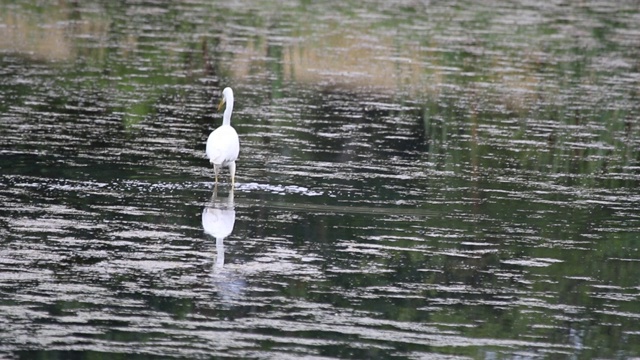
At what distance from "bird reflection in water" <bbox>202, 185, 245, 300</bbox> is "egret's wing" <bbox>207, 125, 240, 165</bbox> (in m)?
0.38

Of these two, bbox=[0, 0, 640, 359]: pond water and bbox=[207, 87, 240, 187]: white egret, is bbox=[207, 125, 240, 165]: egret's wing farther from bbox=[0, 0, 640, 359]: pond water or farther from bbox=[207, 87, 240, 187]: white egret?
bbox=[0, 0, 640, 359]: pond water

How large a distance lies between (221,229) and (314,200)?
A: 1837mm

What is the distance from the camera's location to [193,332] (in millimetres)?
9555

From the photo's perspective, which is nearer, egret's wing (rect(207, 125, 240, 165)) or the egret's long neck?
egret's wing (rect(207, 125, 240, 165))

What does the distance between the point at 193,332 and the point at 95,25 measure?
2268 centimetres

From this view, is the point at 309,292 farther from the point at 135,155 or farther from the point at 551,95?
the point at 551,95

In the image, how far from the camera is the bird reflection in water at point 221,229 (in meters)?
10.9

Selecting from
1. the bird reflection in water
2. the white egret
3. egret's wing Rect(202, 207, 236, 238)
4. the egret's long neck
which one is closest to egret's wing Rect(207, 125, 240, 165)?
the white egret

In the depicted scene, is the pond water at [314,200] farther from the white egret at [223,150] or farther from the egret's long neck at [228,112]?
the egret's long neck at [228,112]

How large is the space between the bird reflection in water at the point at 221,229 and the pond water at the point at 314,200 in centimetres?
4

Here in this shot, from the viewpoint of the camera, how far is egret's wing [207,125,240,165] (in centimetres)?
1524

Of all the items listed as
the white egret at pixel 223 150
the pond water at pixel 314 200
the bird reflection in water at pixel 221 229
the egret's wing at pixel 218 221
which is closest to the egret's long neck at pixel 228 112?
the pond water at pixel 314 200

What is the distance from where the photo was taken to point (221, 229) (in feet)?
43.0

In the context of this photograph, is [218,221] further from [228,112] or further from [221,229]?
[228,112]
